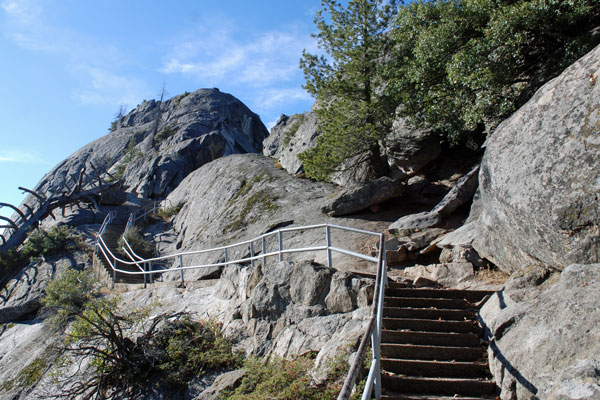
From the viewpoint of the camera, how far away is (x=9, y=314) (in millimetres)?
16609

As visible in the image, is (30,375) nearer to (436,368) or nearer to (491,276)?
(436,368)

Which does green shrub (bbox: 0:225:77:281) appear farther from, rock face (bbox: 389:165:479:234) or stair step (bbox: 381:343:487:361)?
stair step (bbox: 381:343:487:361)

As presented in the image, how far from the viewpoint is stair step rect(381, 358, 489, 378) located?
580cm

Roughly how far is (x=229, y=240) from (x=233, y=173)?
8279 millimetres

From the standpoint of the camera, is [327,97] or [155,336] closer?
[155,336]

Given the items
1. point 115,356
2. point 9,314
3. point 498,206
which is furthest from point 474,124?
point 9,314

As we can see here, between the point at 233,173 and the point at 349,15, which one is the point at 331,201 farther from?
the point at 233,173

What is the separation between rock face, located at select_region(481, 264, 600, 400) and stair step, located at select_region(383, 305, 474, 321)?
768mm

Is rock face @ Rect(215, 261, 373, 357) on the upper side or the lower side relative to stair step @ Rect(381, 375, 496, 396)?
upper

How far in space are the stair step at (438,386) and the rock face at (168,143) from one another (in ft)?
107

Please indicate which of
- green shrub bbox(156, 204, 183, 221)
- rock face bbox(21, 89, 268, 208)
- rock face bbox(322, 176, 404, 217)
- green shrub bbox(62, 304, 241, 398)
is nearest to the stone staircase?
green shrub bbox(62, 304, 241, 398)

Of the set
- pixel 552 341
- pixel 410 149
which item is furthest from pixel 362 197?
pixel 552 341

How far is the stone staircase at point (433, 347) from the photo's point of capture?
18.2 feet

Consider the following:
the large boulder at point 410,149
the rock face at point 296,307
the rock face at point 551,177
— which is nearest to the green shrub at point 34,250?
the rock face at point 296,307
